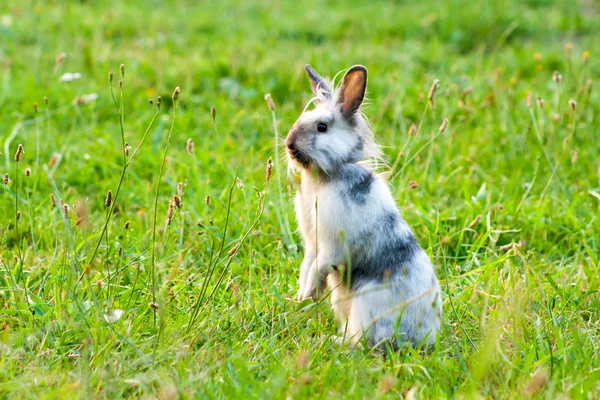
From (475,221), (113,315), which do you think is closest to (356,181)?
(475,221)

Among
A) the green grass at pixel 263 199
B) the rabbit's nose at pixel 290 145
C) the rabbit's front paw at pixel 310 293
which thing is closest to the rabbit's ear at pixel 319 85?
the rabbit's nose at pixel 290 145

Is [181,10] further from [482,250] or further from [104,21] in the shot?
[482,250]

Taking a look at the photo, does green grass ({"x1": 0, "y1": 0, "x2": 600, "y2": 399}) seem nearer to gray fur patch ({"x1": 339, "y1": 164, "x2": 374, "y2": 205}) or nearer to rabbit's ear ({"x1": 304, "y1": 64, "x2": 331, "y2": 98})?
gray fur patch ({"x1": 339, "y1": 164, "x2": 374, "y2": 205})

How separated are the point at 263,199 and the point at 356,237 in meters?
0.40

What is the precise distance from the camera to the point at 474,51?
7352 mm

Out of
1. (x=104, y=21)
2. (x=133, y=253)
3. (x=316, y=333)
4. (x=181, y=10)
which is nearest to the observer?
(x=316, y=333)

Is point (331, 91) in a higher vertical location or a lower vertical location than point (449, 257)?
higher

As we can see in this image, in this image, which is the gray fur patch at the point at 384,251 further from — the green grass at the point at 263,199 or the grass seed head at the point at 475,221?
the grass seed head at the point at 475,221

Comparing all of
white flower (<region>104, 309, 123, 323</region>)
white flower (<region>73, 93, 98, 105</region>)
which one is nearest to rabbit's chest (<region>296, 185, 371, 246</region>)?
white flower (<region>104, 309, 123, 323</region>)

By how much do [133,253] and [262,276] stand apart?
59 centimetres

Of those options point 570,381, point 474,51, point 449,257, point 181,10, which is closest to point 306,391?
point 570,381

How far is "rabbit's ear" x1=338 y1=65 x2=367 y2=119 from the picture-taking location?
3.29 m

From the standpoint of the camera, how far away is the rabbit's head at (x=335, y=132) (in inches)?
127

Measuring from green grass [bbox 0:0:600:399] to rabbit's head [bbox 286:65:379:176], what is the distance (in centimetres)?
34
